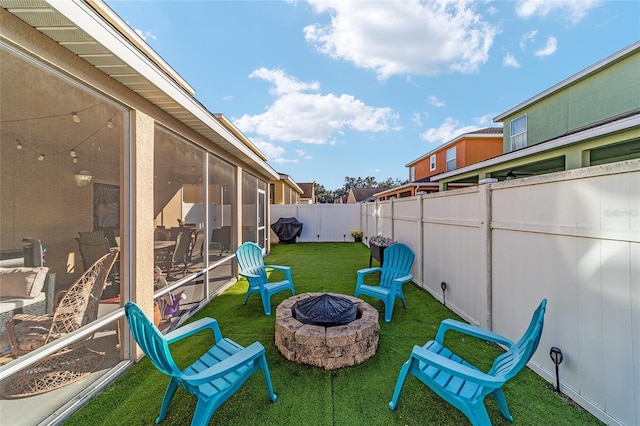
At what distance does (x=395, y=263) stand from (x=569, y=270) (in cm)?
269

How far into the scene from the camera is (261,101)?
10.5 meters

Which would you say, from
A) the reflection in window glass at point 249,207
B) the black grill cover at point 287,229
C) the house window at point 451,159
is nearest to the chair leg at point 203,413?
the reflection in window glass at point 249,207

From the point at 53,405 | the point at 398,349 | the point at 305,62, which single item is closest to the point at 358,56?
the point at 305,62

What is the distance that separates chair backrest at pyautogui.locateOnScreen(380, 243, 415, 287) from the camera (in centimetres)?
460

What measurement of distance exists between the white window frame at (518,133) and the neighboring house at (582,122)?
0.04 m

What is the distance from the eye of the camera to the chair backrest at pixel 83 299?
2062 mm

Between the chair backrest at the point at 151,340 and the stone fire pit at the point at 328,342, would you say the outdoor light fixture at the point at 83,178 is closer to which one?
the chair backrest at the point at 151,340

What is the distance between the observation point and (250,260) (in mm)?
4645

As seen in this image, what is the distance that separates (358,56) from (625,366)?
9.04m

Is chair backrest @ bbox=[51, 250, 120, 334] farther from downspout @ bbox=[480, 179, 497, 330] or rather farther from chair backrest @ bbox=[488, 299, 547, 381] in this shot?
downspout @ bbox=[480, 179, 497, 330]

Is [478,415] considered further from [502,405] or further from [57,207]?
[57,207]

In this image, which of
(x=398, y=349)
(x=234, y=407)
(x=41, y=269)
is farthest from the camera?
(x=398, y=349)

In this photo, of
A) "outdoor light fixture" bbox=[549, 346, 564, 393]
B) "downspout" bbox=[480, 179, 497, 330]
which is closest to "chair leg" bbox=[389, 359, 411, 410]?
"outdoor light fixture" bbox=[549, 346, 564, 393]

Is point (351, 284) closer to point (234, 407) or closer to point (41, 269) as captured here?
point (234, 407)
